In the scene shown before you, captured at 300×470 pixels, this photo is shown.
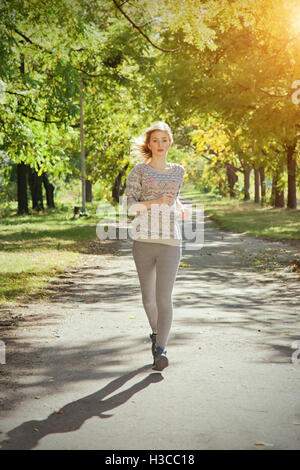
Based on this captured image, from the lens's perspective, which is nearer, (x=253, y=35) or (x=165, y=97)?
(x=253, y=35)

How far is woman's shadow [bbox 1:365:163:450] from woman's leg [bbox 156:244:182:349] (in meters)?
0.47

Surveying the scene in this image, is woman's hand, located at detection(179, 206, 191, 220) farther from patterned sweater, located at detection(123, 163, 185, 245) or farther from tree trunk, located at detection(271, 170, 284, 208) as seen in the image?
tree trunk, located at detection(271, 170, 284, 208)

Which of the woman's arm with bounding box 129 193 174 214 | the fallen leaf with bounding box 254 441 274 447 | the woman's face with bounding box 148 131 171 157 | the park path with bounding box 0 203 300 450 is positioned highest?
the woman's face with bounding box 148 131 171 157

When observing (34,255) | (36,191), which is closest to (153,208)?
(34,255)

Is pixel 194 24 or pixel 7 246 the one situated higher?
pixel 194 24

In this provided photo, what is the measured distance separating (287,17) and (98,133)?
21411mm

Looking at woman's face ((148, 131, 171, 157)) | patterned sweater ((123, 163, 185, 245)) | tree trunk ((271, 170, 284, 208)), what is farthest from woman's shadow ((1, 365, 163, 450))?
tree trunk ((271, 170, 284, 208))

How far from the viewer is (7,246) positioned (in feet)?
56.7

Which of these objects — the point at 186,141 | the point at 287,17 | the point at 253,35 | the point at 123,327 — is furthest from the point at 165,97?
the point at 186,141

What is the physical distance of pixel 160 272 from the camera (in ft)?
18.3

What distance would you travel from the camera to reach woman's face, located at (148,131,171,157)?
18.5 feet

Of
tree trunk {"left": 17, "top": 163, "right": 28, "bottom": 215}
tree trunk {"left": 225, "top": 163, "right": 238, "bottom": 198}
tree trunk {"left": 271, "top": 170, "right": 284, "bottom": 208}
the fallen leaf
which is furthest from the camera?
tree trunk {"left": 225, "top": 163, "right": 238, "bottom": 198}

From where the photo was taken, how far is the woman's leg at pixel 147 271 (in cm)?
559

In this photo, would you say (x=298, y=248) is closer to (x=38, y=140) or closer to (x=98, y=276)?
(x=98, y=276)
